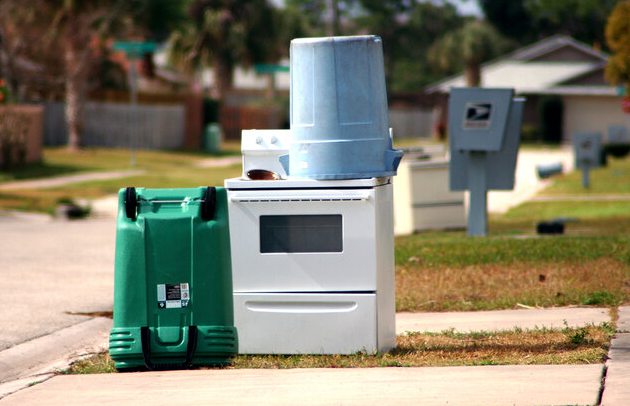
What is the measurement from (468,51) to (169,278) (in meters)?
60.9

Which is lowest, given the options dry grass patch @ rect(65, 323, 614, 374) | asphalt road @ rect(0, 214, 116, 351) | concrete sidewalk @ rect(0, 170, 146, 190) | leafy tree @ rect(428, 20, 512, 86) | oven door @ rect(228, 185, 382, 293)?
asphalt road @ rect(0, 214, 116, 351)

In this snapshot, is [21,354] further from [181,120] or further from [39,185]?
[181,120]

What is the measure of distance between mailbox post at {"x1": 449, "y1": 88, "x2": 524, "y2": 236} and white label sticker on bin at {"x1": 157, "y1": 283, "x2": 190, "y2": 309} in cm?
682

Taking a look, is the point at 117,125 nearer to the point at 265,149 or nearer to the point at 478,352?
the point at 265,149

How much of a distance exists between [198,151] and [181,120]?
92.4 inches

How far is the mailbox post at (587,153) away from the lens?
75.4ft

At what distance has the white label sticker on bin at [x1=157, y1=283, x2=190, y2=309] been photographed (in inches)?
231

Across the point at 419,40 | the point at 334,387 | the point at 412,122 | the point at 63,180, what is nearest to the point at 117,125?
the point at 63,180

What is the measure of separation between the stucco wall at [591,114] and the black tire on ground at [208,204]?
50.0m

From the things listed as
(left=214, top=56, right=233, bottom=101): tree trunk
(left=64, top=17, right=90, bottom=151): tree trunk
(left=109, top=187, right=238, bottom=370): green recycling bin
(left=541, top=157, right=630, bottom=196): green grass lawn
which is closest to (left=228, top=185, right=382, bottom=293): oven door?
(left=109, top=187, right=238, bottom=370): green recycling bin

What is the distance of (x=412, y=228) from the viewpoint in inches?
546

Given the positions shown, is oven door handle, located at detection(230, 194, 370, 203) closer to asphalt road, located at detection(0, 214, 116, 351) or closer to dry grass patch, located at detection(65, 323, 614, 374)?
dry grass patch, located at detection(65, 323, 614, 374)

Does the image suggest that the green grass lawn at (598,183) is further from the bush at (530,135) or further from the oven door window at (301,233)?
the bush at (530,135)

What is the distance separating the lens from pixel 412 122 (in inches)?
2611
